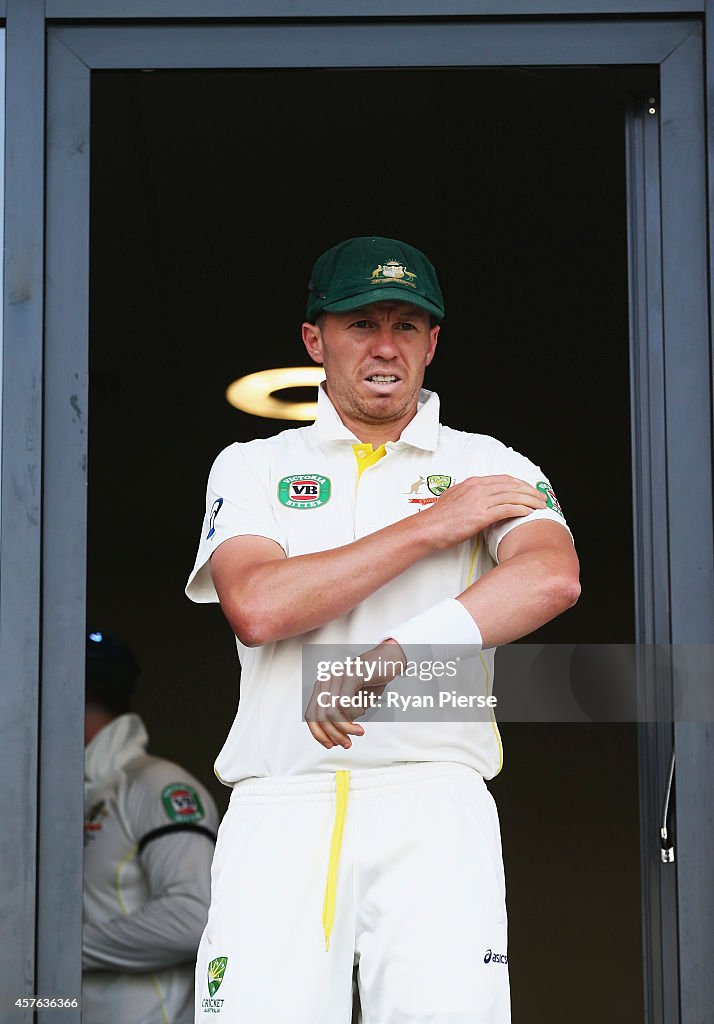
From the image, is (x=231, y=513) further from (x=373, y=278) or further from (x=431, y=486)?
(x=373, y=278)

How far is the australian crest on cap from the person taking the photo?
7.45 feet

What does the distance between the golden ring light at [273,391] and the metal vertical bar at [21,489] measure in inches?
18.1

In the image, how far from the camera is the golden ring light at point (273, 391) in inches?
97.7

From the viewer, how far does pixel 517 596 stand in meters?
1.96

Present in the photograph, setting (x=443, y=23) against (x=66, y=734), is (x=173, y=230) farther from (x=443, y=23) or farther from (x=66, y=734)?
(x=66, y=734)

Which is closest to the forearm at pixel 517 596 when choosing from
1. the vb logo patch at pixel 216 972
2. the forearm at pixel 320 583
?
the forearm at pixel 320 583

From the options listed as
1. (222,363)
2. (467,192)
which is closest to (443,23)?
(467,192)

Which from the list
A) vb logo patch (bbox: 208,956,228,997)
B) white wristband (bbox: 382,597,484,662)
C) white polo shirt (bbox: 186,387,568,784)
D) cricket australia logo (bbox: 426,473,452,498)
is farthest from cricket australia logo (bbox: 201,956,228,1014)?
cricket australia logo (bbox: 426,473,452,498)

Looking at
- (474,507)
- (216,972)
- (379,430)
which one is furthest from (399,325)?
(216,972)

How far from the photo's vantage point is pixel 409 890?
198cm

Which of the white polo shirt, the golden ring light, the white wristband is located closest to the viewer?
the white wristband

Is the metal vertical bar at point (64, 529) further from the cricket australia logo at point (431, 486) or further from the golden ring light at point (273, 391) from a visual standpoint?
the cricket australia logo at point (431, 486)

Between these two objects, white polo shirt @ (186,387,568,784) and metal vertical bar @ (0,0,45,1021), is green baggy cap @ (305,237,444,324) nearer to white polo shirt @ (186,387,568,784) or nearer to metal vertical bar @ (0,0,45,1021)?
white polo shirt @ (186,387,568,784)

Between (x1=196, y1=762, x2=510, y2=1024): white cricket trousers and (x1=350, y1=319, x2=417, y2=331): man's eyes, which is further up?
(x1=350, y1=319, x2=417, y2=331): man's eyes
